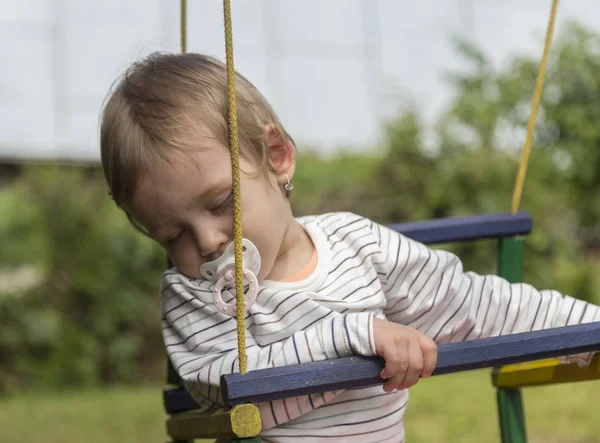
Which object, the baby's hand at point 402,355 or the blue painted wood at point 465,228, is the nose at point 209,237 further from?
the blue painted wood at point 465,228

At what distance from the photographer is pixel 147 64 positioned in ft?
6.04

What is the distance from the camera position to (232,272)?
66.1 inches

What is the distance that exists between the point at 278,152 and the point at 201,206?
25cm

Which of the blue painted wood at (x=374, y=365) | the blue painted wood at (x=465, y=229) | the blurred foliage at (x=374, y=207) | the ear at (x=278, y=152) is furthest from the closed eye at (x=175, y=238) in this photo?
the blurred foliage at (x=374, y=207)

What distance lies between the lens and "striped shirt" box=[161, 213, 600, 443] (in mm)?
1649

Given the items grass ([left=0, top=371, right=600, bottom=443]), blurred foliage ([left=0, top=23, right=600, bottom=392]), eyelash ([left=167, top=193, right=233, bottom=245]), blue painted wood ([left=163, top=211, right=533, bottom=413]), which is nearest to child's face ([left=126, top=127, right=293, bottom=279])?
eyelash ([left=167, top=193, right=233, bottom=245])

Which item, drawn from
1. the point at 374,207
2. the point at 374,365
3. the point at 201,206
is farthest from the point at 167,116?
the point at 374,207

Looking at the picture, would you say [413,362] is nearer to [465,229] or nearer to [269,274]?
[269,274]

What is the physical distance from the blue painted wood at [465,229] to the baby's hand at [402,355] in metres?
0.73

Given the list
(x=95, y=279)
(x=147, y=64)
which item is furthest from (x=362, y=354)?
(x=95, y=279)

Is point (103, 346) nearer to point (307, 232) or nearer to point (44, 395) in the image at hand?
point (44, 395)

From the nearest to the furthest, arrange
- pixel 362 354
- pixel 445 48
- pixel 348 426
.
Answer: pixel 362 354
pixel 348 426
pixel 445 48

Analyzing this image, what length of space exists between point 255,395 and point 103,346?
3.52 metres

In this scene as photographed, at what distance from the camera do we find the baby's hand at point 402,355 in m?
1.49
